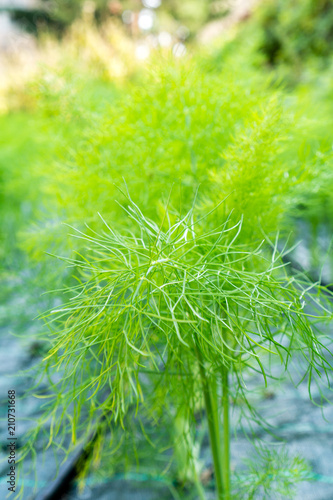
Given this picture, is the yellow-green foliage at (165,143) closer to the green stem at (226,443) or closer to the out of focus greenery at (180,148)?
the out of focus greenery at (180,148)

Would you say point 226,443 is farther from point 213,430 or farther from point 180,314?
point 180,314

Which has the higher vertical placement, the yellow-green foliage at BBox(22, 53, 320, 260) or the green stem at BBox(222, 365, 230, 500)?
the yellow-green foliage at BBox(22, 53, 320, 260)

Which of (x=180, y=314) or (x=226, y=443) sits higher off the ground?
(x=180, y=314)

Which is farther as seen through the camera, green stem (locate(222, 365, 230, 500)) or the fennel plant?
green stem (locate(222, 365, 230, 500))

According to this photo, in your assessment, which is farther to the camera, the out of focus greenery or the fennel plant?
the out of focus greenery

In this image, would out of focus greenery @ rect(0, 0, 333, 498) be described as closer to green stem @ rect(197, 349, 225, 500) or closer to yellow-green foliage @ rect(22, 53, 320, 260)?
yellow-green foliage @ rect(22, 53, 320, 260)

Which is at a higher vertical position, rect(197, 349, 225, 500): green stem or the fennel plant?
the fennel plant

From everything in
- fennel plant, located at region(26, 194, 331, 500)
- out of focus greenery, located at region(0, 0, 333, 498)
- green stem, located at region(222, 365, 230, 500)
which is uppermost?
out of focus greenery, located at region(0, 0, 333, 498)

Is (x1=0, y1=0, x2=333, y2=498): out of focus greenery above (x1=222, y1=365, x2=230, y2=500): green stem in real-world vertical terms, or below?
above

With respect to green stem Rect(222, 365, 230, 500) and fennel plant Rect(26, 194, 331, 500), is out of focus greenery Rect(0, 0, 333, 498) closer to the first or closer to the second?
fennel plant Rect(26, 194, 331, 500)

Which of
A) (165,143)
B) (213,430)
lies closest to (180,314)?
(213,430)

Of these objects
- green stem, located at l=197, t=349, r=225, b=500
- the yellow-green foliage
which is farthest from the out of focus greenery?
green stem, located at l=197, t=349, r=225, b=500
